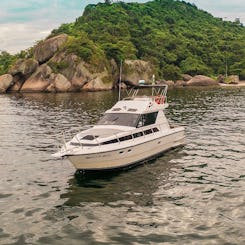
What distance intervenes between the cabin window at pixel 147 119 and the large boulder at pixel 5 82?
74195 mm

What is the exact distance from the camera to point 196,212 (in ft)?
50.9

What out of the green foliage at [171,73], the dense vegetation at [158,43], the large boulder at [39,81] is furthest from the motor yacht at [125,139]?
the green foliage at [171,73]

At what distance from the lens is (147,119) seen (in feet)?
81.8

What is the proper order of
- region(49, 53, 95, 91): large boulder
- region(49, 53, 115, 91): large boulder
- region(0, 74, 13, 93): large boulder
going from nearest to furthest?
Result: region(0, 74, 13, 93): large boulder < region(49, 53, 95, 91): large boulder < region(49, 53, 115, 91): large boulder

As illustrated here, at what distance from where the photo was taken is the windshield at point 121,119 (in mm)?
23938

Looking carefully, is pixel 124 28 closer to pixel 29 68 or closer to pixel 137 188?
pixel 29 68

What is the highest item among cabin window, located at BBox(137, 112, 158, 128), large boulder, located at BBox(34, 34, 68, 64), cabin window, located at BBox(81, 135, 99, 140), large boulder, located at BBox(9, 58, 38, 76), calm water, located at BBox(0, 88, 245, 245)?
large boulder, located at BBox(34, 34, 68, 64)

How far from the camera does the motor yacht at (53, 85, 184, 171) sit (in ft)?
65.6

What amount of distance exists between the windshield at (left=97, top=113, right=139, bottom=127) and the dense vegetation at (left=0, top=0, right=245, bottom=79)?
7441cm

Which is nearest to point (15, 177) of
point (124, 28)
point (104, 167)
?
point (104, 167)

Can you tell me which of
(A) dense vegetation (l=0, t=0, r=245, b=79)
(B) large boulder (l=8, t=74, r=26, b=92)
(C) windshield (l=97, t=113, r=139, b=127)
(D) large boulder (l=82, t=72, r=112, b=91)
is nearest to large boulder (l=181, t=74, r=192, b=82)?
(A) dense vegetation (l=0, t=0, r=245, b=79)

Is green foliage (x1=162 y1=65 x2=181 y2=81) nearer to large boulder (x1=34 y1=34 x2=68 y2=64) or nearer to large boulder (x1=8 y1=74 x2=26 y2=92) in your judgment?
large boulder (x1=34 y1=34 x2=68 y2=64)

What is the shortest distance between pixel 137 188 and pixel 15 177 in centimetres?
727

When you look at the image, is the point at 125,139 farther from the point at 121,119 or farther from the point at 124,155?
the point at 121,119
